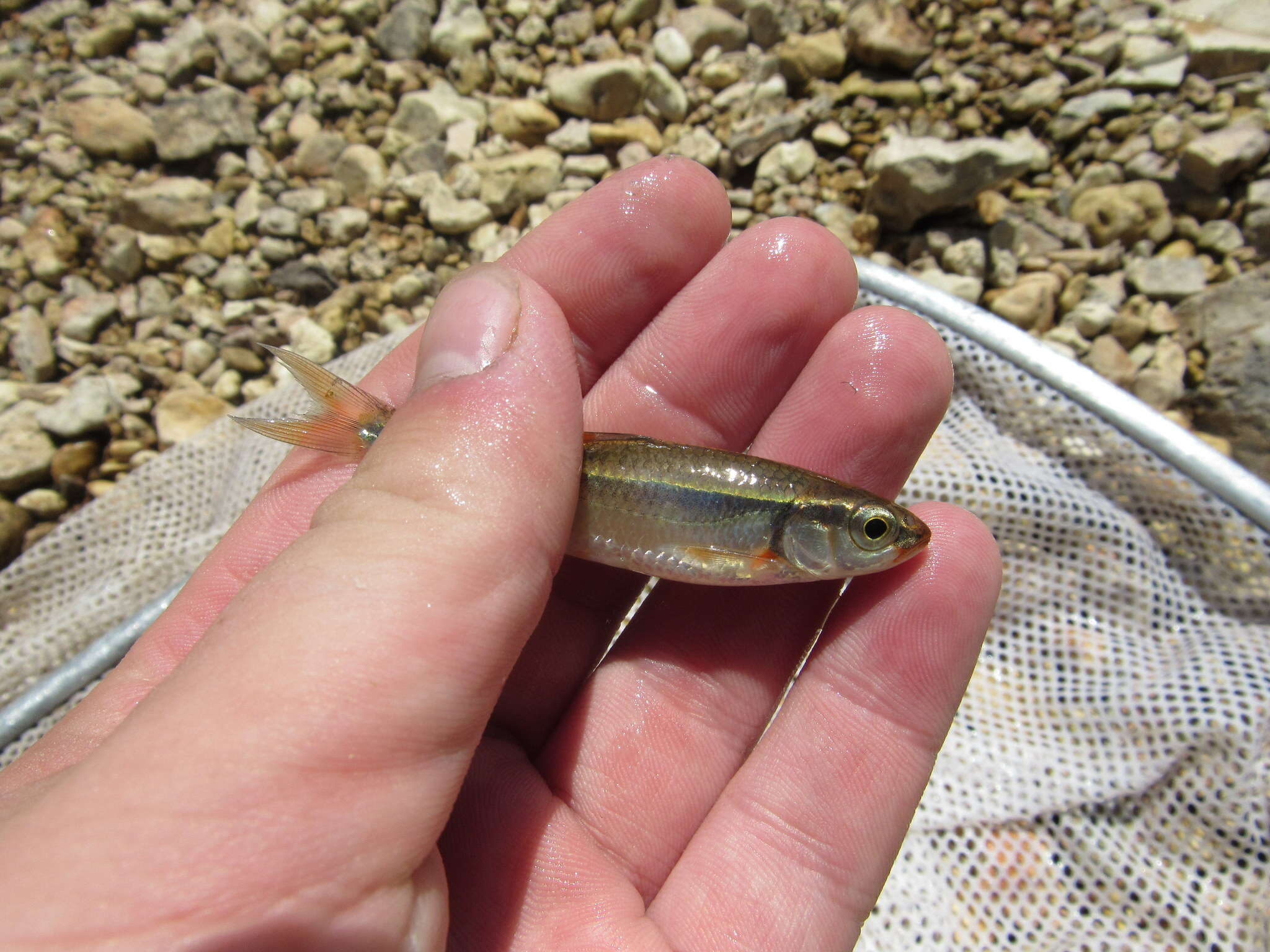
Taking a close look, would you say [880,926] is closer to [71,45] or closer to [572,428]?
[572,428]

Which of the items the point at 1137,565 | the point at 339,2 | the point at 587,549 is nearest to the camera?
the point at 587,549

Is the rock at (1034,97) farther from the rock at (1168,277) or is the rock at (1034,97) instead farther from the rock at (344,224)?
the rock at (344,224)

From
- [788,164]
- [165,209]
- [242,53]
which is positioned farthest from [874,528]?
[242,53]

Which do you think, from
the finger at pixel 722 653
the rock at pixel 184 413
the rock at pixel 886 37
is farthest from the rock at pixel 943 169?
the rock at pixel 184 413

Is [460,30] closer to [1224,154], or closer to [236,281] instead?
[236,281]

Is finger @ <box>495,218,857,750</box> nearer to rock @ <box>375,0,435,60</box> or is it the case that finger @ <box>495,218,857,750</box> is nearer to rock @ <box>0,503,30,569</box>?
rock @ <box>0,503,30,569</box>

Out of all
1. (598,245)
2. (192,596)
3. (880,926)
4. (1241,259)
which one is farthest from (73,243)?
(1241,259)
